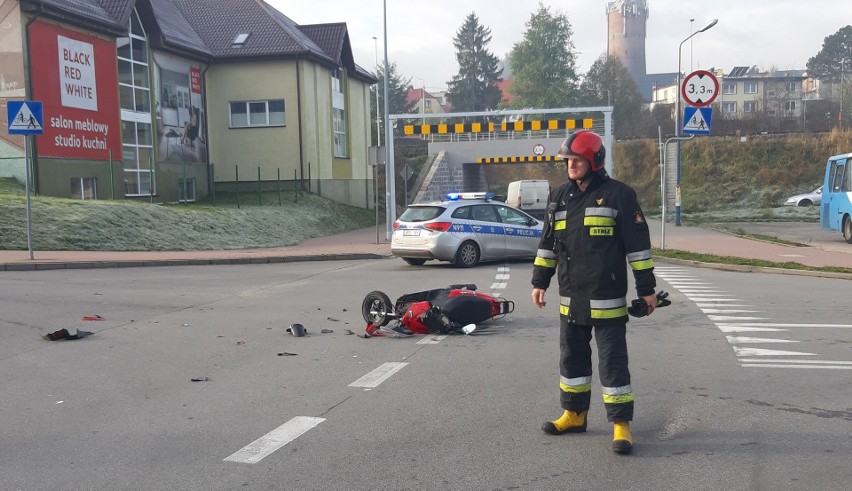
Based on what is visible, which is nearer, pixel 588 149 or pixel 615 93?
pixel 588 149

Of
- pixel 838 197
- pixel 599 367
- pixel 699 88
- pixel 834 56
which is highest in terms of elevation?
pixel 834 56

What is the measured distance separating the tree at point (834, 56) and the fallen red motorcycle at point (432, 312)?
12371 cm

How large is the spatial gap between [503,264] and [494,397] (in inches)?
511

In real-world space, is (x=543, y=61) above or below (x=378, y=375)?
above

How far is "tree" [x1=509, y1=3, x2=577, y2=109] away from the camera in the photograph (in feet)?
293

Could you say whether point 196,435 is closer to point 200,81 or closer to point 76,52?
point 76,52

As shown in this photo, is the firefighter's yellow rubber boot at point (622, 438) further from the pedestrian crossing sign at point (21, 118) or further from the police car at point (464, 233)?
the pedestrian crossing sign at point (21, 118)

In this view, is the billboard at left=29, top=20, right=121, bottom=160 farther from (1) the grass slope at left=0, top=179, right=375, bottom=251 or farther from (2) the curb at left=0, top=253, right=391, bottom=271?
(2) the curb at left=0, top=253, right=391, bottom=271

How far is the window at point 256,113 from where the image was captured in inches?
1531

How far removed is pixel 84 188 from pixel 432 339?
23348 mm

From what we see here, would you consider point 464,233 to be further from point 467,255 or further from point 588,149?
point 588,149

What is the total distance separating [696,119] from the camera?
18781 millimetres

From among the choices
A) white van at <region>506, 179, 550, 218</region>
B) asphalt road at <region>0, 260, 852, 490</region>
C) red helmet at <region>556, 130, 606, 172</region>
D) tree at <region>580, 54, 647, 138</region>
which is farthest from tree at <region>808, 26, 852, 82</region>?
red helmet at <region>556, 130, 606, 172</region>

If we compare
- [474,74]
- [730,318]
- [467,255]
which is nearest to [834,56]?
[474,74]
